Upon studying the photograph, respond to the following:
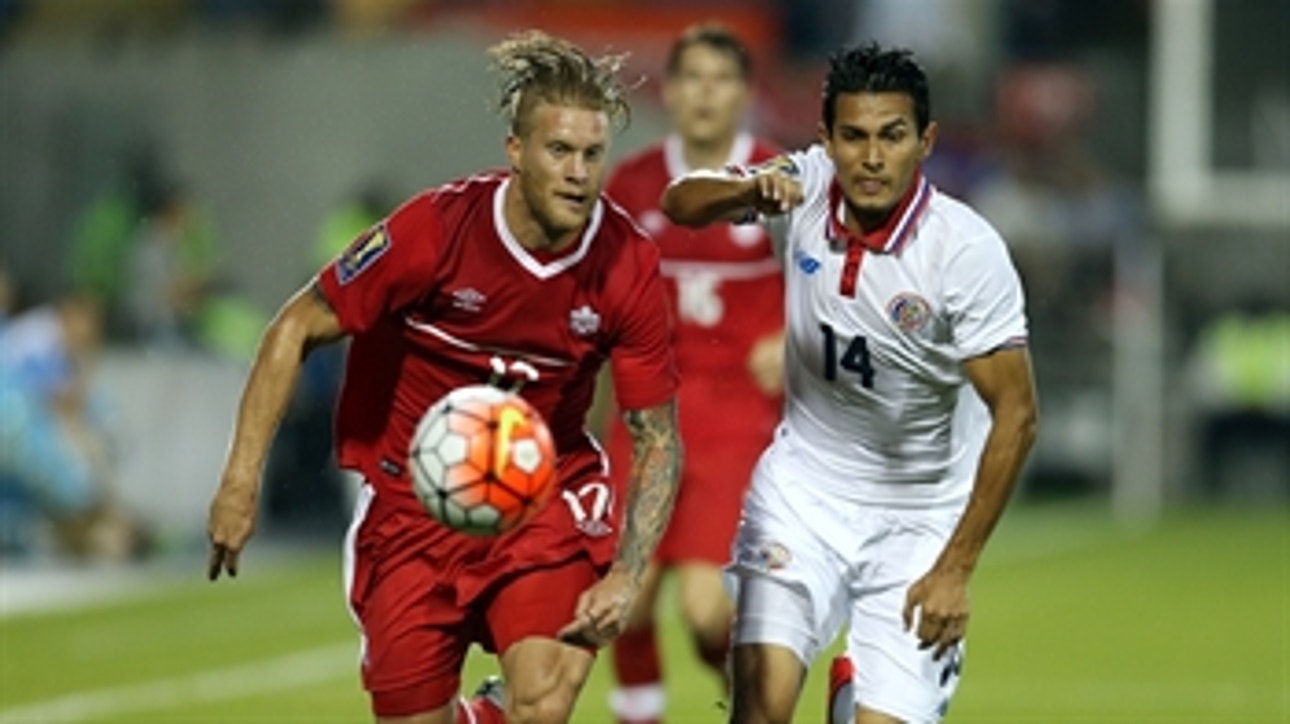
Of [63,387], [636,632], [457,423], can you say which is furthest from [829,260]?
[63,387]

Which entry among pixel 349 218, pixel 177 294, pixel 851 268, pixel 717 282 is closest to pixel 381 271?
pixel 851 268

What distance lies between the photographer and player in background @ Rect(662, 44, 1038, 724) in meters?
7.77

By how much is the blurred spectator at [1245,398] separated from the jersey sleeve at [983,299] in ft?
50.5

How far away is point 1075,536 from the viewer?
68.4 ft

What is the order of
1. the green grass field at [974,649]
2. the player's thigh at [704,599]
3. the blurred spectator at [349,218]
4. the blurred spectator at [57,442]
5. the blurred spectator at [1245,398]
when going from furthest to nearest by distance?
1. the blurred spectator at [1245,398]
2. the blurred spectator at [349,218]
3. the blurred spectator at [57,442]
4. the green grass field at [974,649]
5. the player's thigh at [704,599]

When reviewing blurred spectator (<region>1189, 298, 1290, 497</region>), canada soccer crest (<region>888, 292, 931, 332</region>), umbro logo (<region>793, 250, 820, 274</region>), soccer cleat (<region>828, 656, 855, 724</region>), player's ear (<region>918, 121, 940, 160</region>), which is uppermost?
player's ear (<region>918, 121, 940, 160</region>)

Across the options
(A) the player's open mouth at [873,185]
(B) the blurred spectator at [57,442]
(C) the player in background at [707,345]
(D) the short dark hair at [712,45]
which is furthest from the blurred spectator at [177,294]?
(A) the player's open mouth at [873,185]

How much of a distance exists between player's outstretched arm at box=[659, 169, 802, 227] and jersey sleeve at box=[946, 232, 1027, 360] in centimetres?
48

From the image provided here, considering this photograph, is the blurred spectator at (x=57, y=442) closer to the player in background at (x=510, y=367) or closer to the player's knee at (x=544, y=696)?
the player in background at (x=510, y=367)

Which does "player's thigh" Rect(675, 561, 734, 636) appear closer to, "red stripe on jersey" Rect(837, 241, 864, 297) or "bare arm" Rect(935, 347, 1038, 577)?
"red stripe on jersey" Rect(837, 241, 864, 297)

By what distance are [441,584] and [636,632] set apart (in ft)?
8.33

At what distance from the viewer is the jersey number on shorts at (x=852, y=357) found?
8.13m

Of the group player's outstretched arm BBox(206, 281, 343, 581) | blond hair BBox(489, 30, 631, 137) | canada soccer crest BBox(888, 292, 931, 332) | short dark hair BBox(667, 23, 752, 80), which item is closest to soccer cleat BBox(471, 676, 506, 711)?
player's outstretched arm BBox(206, 281, 343, 581)

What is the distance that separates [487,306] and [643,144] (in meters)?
11.6
